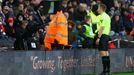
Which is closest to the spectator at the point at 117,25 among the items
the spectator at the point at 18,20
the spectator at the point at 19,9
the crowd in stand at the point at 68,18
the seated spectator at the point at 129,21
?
the crowd in stand at the point at 68,18

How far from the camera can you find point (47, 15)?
692 inches

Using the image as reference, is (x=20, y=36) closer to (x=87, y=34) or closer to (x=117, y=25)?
(x=87, y=34)

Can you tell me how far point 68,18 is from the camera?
60.5 feet

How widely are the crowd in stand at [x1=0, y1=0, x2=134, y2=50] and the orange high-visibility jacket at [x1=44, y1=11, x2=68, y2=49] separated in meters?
0.39

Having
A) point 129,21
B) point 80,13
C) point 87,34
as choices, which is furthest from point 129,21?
point 87,34

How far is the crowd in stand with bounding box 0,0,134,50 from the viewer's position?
15.7 metres

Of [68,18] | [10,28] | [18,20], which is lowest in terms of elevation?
[10,28]

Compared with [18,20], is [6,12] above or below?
above

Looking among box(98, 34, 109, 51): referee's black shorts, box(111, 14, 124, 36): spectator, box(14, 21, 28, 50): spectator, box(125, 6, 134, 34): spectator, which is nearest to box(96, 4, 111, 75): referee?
box(98, 34, 109, 51): referee's black shorts

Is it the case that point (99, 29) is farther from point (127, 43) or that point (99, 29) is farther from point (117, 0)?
point (117, 0)

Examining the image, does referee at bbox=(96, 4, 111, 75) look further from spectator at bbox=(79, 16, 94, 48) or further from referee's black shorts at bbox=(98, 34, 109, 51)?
spectator at bbox=(79, 16, 94, 48)

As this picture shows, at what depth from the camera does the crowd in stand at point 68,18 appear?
15680mm

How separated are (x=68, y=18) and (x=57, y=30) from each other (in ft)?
9.66

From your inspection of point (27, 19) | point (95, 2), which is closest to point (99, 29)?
point (27, 19)
